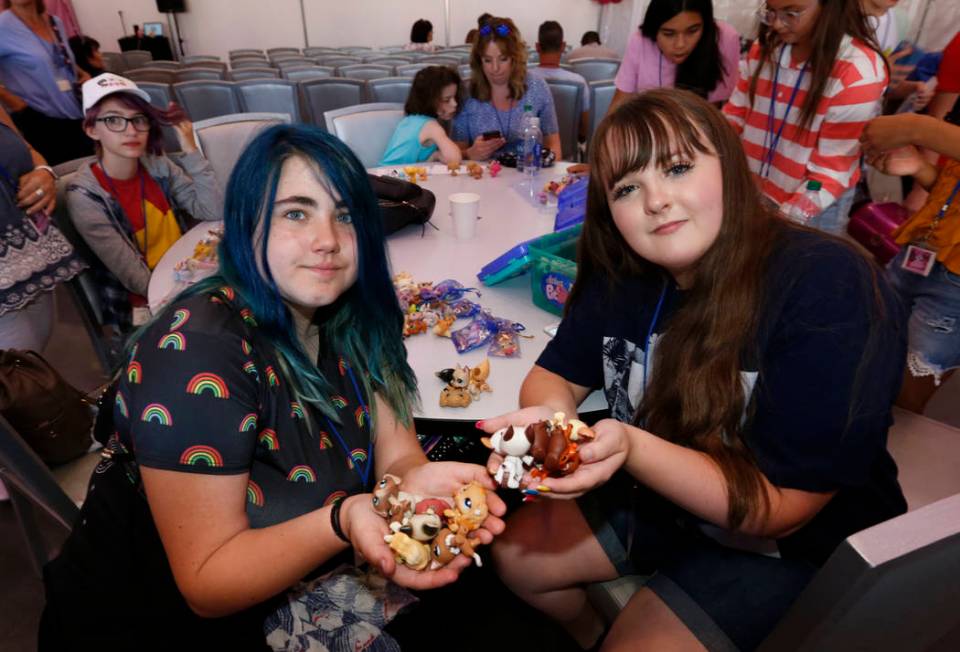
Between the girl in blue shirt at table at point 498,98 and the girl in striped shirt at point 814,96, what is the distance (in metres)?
1.34

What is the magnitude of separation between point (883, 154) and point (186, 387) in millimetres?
1982

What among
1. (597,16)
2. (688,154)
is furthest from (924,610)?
(597,16)

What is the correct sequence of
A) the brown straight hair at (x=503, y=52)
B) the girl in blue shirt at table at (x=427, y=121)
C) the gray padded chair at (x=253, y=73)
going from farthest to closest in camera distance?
the gray padded chair at (x=253, y=73) < the girl in blue shirt at table at (x=427, y=121) < the brown straight hair at (x=503, y=52)

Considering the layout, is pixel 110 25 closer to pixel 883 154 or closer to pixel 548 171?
pixel 548 171

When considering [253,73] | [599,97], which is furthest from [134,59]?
[599,97]

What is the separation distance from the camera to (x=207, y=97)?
5344 millimetres

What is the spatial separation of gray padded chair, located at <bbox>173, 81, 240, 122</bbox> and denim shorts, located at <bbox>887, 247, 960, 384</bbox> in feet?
18.2


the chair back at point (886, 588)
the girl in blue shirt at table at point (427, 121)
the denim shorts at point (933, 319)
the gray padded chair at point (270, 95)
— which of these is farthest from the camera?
the gray padded chair at point (270, 95)

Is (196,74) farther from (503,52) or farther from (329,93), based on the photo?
(503,52)

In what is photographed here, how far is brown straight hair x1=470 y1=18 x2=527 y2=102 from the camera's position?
3.04 m

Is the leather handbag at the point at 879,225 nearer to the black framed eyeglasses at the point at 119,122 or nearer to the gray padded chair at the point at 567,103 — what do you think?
the gray padded chair at the point at 567,103

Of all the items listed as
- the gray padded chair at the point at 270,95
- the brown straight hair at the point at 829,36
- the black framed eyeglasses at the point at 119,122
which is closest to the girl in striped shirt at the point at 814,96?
the brown straight hair at the point at 829,36

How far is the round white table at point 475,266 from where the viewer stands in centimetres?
138

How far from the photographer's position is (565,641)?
5.41 ft
